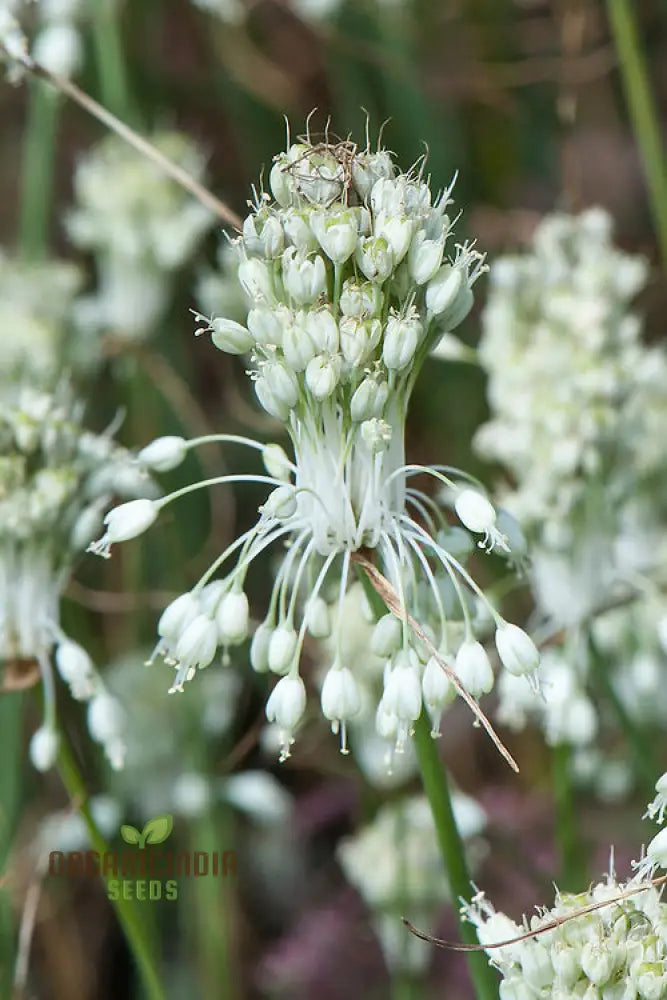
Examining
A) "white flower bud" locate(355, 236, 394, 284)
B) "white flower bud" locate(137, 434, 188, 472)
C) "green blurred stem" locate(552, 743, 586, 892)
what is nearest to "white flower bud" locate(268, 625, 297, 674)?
"white flower bud" locate(137, 434, 188, 472)

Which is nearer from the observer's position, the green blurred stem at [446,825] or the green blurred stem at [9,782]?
the green blurred stem at [446,825]

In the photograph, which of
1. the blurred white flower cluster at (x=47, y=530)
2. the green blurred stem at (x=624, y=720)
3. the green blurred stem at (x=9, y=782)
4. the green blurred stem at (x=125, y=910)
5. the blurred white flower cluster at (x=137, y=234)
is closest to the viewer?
the green blurred stem at (x=125, y=910)

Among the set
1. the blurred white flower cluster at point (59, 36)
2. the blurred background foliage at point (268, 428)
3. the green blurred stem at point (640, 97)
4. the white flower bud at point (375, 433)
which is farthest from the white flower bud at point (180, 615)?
the green blurred stem at point (640, 97)

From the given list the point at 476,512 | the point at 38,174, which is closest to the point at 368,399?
the point at 476,512

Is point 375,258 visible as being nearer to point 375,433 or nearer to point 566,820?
point 375,433

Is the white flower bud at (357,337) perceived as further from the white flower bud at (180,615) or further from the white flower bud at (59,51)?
the white flower bud at (59,51)

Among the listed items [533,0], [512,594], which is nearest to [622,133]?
[533,0]
